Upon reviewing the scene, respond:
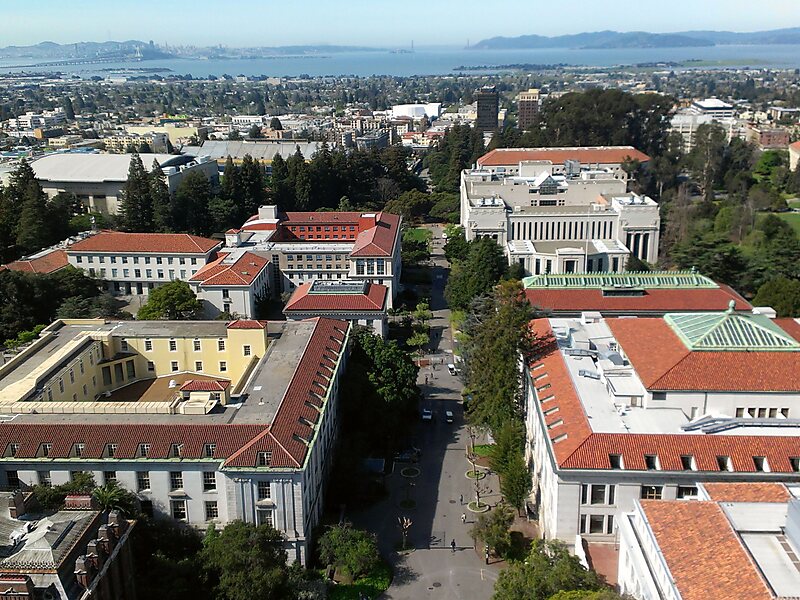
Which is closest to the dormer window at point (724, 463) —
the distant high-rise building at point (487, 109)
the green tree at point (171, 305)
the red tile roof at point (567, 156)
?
the green tree at point (171, 305)

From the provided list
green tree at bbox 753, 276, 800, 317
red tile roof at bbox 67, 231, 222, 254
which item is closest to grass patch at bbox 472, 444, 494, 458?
green tree at bbox 753, 276, 800, 317

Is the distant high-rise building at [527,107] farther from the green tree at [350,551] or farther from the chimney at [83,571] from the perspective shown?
the chimney at [83,571]

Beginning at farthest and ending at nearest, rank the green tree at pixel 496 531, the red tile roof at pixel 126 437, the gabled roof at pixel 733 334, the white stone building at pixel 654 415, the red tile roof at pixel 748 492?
1. the gabled roof at pixel 733 334
2. the green tree at pixel 496 531
3. the red tile roof at pixel 126 437
4. the white stone building at pixel 654 415
5. the red tile roof at pixel 748 492

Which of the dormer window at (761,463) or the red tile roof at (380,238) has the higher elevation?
the dormer window at (761,463)

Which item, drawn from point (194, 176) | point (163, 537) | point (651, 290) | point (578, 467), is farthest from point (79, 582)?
point (194, 176)

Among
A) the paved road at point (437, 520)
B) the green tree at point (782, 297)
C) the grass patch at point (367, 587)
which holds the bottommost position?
the paved road at point (437, 520)

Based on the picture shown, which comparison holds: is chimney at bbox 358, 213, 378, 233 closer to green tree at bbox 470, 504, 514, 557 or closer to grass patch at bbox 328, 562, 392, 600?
green tree at bbox 470, 504, 514, 557
